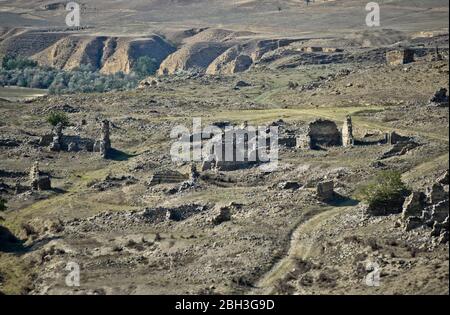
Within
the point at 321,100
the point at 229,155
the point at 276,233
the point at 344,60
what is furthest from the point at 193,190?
the point at 344,60

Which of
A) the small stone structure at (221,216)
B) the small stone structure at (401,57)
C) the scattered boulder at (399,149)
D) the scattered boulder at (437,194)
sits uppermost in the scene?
the small stone structure at (401,57)

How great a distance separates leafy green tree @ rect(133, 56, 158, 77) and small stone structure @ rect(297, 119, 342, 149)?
98957 mm

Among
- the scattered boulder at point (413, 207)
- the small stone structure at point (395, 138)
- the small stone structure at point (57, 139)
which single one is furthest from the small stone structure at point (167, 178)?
the scattered boulder at point (413, 207)

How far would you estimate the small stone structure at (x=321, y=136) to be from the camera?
2576 inches

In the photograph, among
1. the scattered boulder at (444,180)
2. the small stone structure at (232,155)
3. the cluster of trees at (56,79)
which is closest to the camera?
the scattered boulder at (444,180)

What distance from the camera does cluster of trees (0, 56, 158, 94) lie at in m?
135

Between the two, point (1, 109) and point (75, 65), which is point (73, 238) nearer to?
point (1, 109)

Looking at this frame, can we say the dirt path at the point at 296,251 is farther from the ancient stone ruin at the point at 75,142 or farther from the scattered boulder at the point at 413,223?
the ancient stone ruin at the point at 75,142

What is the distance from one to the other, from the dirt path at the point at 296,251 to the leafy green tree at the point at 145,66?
4586 inches

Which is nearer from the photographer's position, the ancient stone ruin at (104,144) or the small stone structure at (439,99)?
the small stone structure at (439,99)

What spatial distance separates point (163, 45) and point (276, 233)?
151242 mm

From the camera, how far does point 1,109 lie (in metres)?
98.2

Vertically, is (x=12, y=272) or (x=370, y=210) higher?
(x=370, y=210)
